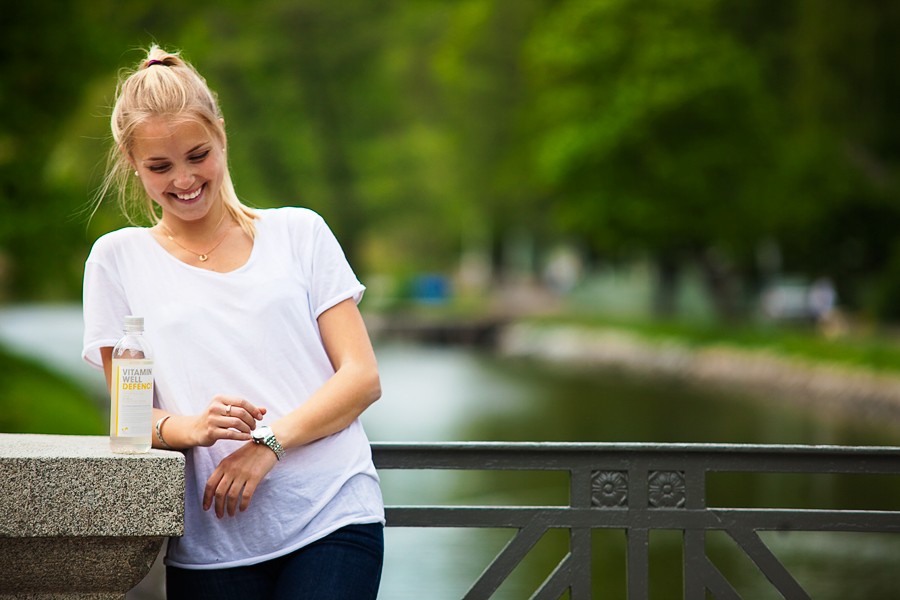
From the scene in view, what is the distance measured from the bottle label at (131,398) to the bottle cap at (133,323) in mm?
70

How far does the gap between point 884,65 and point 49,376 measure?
83.9ft

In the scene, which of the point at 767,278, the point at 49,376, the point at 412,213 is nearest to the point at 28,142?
the point at 49,376

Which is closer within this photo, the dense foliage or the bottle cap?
the bottle cap

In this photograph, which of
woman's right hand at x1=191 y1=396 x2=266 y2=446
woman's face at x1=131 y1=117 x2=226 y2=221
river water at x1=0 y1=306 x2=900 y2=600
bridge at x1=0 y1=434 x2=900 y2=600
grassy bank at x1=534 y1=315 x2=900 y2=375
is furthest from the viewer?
grassy bank at x1=534 y1=315 x2=900 y2=375

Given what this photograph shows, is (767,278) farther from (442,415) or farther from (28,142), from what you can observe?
(28,142)

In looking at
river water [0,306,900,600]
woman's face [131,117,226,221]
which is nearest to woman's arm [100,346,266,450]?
woman's face [131,117,226,221]

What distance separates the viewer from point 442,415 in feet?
88.3

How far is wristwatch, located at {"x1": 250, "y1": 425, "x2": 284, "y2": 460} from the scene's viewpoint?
275cm

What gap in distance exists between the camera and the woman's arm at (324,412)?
277cm

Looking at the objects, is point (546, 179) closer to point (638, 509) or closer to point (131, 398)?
point (638, 509)

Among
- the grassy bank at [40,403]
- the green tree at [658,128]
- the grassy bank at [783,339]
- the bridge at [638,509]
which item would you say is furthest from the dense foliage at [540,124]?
the bridge at [638,509]

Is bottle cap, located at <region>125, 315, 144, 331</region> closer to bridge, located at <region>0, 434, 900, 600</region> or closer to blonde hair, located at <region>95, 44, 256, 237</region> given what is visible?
blonde hair, located at <region>95, 44, 256, 237</region>

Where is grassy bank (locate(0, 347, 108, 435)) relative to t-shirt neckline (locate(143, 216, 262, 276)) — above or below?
below

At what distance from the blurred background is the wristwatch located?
848 cm
